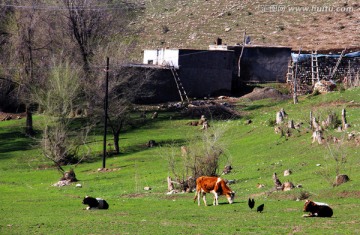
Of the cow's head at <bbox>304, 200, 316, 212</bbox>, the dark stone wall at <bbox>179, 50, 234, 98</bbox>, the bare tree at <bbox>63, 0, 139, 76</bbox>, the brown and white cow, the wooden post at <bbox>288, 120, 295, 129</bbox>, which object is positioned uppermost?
the bare tree at <bbox>63, 0, 139, 76</bbox>

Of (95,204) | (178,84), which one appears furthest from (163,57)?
(95,204)

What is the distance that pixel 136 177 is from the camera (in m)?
47.6

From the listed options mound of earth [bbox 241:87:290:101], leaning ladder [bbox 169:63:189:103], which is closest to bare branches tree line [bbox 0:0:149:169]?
leaning ladder [bbox 169:63:189:103]

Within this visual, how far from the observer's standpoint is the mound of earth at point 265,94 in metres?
74.2

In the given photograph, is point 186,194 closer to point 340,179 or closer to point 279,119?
point 340,179

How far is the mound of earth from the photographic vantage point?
243 ft

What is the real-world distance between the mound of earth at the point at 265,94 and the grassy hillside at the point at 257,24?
66.9 ft

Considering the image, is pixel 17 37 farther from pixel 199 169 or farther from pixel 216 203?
pixel 216 203

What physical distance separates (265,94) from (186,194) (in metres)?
38.0

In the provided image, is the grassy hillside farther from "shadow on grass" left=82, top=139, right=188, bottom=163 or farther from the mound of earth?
"shadow on grass" left=82, top=139, right=188, bottom=163

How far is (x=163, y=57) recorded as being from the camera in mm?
79562

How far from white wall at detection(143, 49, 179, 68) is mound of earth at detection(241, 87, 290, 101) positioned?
6.70 m

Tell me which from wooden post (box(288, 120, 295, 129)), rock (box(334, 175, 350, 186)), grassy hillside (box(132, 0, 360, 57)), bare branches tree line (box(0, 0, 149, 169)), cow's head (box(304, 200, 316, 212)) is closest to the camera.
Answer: cow's head (box(304, 200, 316, 212))

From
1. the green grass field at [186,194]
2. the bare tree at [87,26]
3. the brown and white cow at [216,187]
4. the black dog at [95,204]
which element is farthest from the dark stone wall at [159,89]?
the brown and white cow at [216,187]
